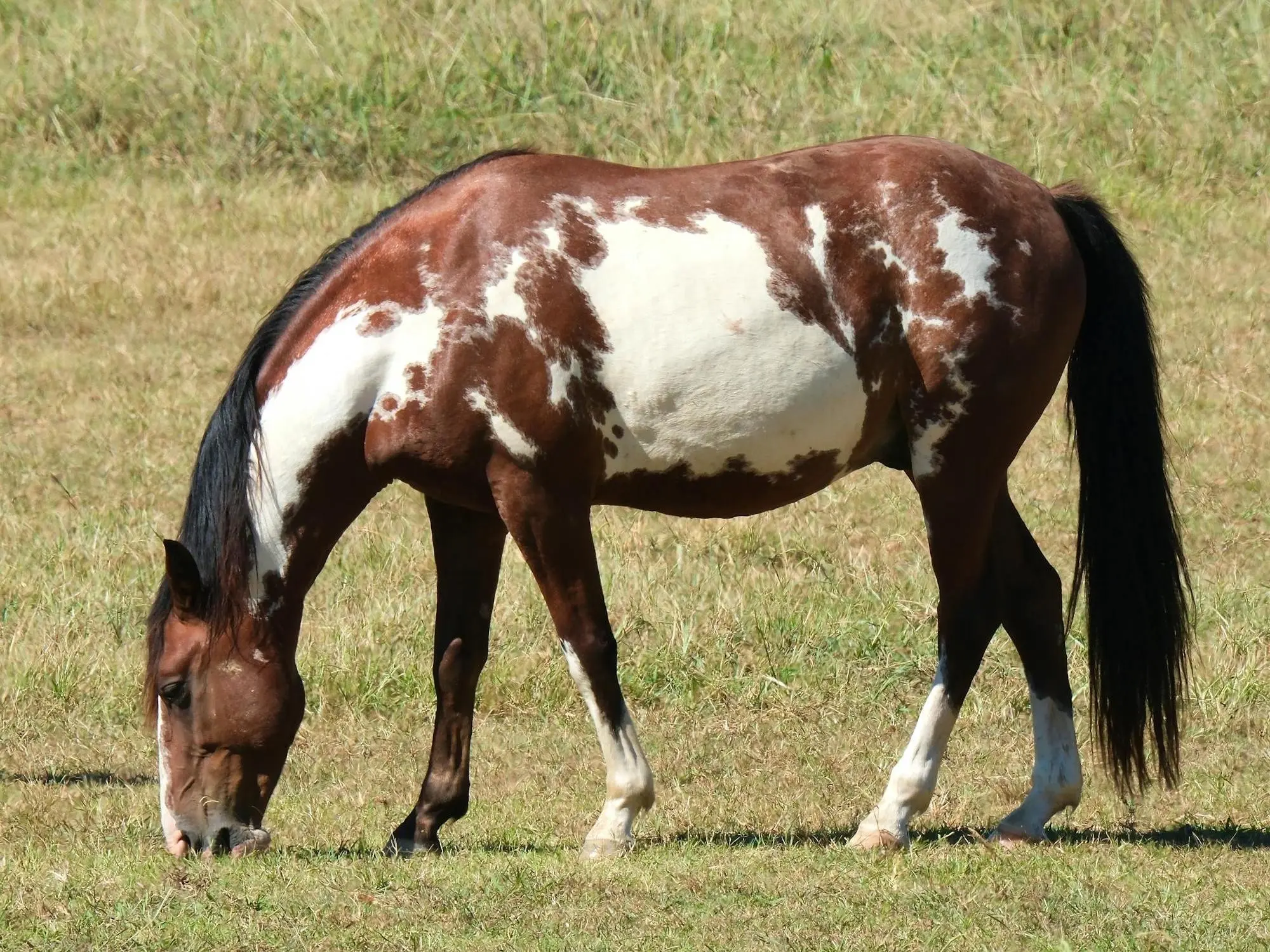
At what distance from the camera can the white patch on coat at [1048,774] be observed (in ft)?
17.6

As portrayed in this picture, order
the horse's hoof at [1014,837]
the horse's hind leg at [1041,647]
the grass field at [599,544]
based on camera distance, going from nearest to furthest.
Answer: the grass field at [599,544]
the horse's hoof at [1014,837]
the horse's hind leg at [1041,647]

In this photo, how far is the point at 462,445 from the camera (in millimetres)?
4961

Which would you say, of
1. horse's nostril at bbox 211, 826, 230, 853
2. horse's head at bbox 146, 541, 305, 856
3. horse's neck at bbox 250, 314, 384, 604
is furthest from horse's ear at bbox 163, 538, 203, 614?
horse's nostril at bbox 211, 826, 230, 853

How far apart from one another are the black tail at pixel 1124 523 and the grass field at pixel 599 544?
0.36m

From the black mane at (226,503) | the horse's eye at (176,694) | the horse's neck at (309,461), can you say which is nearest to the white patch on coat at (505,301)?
the horse's neck at (309,461)

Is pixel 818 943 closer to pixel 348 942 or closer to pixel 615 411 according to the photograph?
pixel 348 942

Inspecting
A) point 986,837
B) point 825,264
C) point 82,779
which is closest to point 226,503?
point 82,779

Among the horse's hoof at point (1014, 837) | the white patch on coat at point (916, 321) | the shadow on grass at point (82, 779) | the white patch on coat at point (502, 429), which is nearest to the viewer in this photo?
the white patch on coat at point (502, 429)

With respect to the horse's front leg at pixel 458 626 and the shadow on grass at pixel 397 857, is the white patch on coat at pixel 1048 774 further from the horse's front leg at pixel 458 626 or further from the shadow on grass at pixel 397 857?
the horse's front leg at pixel 458 626

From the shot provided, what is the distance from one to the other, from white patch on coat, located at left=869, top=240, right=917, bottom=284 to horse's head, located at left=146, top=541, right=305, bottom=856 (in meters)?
1.90

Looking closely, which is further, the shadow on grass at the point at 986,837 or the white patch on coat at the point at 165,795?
the shadow on grass at the point at 986,837

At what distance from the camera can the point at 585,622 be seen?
5.09 meters

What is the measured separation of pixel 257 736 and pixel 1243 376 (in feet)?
22.3

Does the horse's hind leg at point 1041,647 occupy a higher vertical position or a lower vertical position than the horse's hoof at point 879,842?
higher
